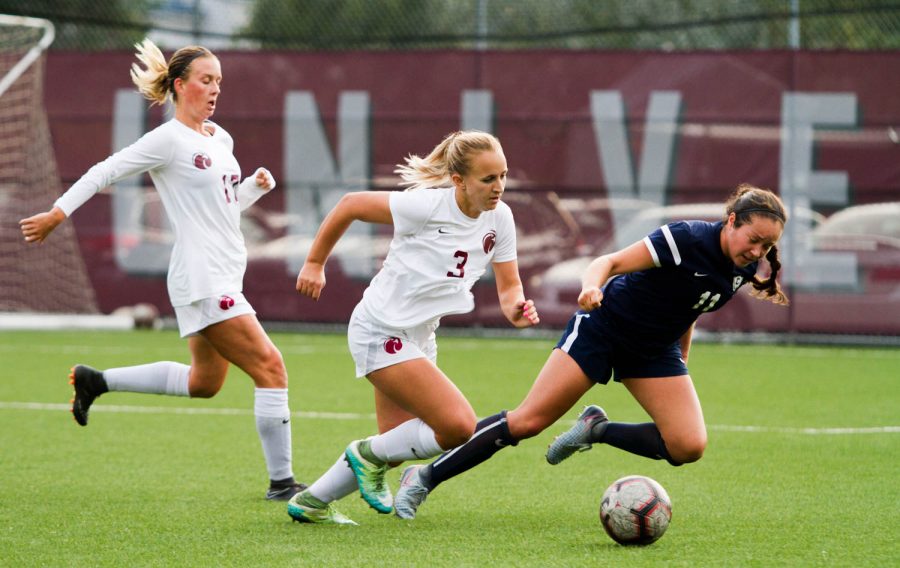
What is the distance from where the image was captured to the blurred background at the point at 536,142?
1384 cm

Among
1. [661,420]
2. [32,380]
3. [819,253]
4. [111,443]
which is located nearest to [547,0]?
[819,253]

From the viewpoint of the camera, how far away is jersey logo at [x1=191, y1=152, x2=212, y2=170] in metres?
6.23

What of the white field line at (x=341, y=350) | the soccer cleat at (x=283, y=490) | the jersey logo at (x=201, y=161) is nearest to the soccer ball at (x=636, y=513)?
the soccer cleat at (x=283, y=490)

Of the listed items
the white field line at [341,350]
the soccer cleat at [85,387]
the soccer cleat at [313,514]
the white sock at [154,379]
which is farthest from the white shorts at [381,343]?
the white field line at [341,350]

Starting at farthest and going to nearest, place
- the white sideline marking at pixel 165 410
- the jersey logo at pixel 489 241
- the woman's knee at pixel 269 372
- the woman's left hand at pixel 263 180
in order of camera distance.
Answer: the white sideline marking at pixel 165 410
the woman's left hand at pixel 263 180
the woman's knee at pixel 269 372
the jersey logo at pixel 489 241

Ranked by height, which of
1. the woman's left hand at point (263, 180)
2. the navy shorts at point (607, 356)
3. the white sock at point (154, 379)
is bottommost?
the white sock at point (154, 379)

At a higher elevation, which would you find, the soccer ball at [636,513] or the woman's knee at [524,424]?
the woman's knee at [524,424]

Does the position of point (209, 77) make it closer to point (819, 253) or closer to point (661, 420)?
point (661, 420)

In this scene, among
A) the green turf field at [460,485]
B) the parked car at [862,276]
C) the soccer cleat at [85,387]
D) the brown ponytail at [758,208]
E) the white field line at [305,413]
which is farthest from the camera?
the parked car at [862,276]

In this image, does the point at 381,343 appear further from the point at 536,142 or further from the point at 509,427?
the point at 536,142

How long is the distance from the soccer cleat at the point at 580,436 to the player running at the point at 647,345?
0.44ft

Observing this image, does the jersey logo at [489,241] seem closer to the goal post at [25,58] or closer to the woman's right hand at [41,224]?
the woman's right hand at [41,224]

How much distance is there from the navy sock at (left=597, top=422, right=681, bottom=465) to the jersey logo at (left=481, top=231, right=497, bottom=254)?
3.50 feet

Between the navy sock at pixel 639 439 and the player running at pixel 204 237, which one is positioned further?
the player running at pixel 204 237
